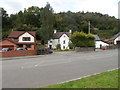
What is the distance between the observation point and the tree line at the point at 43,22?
46.7 meters

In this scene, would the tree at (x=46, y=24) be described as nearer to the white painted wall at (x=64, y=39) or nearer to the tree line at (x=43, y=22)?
the tree line at (x=43, y=22)

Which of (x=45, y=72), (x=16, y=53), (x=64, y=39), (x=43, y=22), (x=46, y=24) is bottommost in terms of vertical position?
(x=45, y=72)

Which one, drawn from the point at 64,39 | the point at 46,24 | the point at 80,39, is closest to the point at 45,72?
the point at 80,39

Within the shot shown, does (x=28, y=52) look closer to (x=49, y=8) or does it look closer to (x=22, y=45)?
(x=22, y=45)

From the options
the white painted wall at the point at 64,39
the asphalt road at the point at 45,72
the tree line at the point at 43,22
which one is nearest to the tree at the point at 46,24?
A: the tree line at the point at 43,22

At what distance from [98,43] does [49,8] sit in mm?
24866

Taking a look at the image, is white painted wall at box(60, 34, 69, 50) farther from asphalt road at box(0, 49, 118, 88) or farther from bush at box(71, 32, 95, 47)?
asphalt road at box(0, 49, 118, 88)

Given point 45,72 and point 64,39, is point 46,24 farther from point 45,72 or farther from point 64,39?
point 45,72

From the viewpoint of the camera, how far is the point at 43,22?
46.1 metres

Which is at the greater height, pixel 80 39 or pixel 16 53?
pixel 80 39

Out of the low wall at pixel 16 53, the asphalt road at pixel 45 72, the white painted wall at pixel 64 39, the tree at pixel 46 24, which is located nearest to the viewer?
the asphalt road at pixel 45 72

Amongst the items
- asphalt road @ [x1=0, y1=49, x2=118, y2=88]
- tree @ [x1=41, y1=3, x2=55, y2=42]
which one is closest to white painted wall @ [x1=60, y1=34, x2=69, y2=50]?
tree @ [x1=41, y1=3, x2=55, y2=42]

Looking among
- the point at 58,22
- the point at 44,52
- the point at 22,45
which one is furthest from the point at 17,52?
the point at 58,22

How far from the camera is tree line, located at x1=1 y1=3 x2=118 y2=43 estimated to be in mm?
46688
